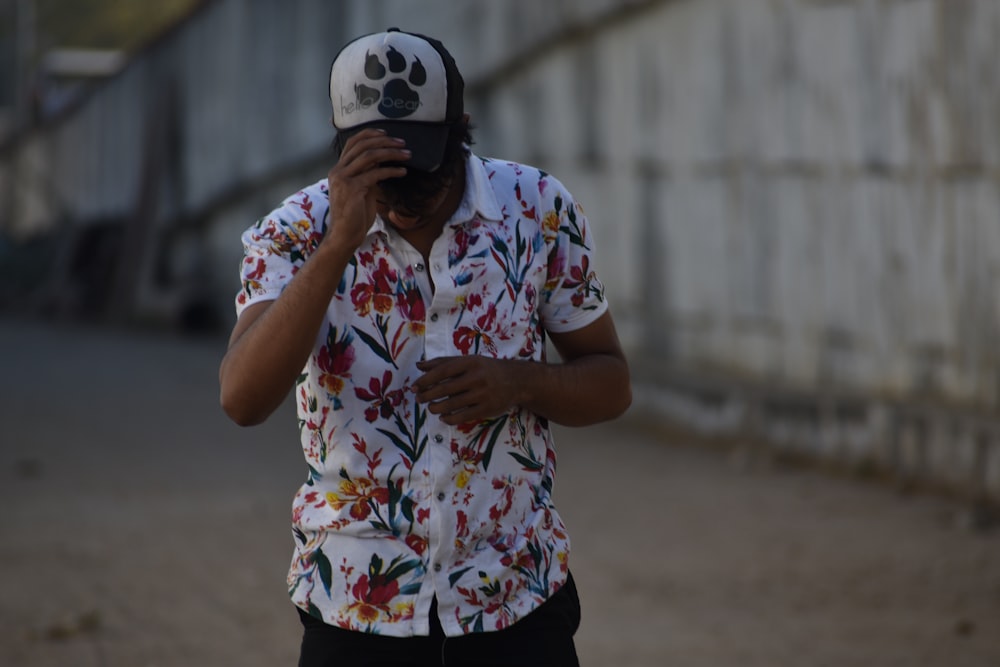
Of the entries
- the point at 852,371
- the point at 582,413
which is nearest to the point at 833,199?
the point at 852,371

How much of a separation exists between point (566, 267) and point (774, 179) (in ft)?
21.6

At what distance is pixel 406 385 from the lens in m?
2.59

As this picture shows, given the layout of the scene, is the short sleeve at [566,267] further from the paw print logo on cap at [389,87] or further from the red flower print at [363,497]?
the red flower print at [363,497]

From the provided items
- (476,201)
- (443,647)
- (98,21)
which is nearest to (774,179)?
(476,201)

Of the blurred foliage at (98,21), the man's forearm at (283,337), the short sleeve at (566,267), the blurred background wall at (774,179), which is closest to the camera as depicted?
the man's forearm at (283,337)

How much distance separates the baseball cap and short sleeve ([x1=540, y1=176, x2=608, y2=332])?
301 mm

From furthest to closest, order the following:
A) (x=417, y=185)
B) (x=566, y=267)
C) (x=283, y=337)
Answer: (x=566, y=267)
(x=417, y=185)
(x=283, y=337)

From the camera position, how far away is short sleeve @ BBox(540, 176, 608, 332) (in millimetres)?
→ 2779

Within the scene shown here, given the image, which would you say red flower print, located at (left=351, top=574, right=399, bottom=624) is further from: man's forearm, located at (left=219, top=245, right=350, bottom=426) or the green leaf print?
man's forearm, located at (left=219, top=245, right=350, bottom=426)

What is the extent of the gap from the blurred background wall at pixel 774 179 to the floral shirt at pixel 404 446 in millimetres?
5303

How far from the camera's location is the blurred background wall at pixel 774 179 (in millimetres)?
7691

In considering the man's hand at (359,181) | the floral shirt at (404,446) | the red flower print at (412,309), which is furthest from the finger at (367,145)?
the red flower print at (412,309)

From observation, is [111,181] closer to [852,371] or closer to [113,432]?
[113,432]

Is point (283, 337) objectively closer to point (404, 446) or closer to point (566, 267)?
point (404, 446)
